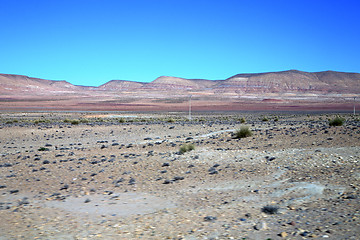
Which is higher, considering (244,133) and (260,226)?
(244,133)

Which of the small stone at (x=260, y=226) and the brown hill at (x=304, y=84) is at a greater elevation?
the brown hill at (x=304, y=84)

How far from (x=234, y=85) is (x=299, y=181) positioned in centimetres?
19473

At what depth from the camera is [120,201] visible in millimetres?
8047

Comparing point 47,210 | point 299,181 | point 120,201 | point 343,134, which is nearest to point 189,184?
point 120,201

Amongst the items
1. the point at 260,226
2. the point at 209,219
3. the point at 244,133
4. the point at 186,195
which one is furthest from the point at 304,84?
the point at 260,226

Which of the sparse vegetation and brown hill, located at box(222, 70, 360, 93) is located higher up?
brown hill, located at box(222, 70, 360, 93)

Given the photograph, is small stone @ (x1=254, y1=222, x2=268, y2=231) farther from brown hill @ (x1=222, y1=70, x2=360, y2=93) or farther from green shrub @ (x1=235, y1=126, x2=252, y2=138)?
brown hill @ (x1=222, y1=70, x2=360, y2=93)

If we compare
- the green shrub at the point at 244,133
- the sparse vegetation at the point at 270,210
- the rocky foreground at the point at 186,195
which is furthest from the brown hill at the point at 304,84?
the sparse vegetation at the point at 270,210

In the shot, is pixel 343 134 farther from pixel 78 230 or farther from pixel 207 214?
pixel 78 230

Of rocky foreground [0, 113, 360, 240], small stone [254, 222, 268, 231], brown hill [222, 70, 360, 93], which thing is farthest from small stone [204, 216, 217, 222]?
brown hill [222, 70, 360, 93]

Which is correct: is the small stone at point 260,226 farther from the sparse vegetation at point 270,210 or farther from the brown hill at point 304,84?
the brown hill at point 304,84

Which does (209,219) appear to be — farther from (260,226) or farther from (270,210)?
(270,210)

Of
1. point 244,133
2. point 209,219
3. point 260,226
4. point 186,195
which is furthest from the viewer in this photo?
point 244,133

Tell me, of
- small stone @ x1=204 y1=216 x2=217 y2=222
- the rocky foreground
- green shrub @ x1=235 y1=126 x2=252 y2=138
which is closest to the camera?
the rocky foreground
